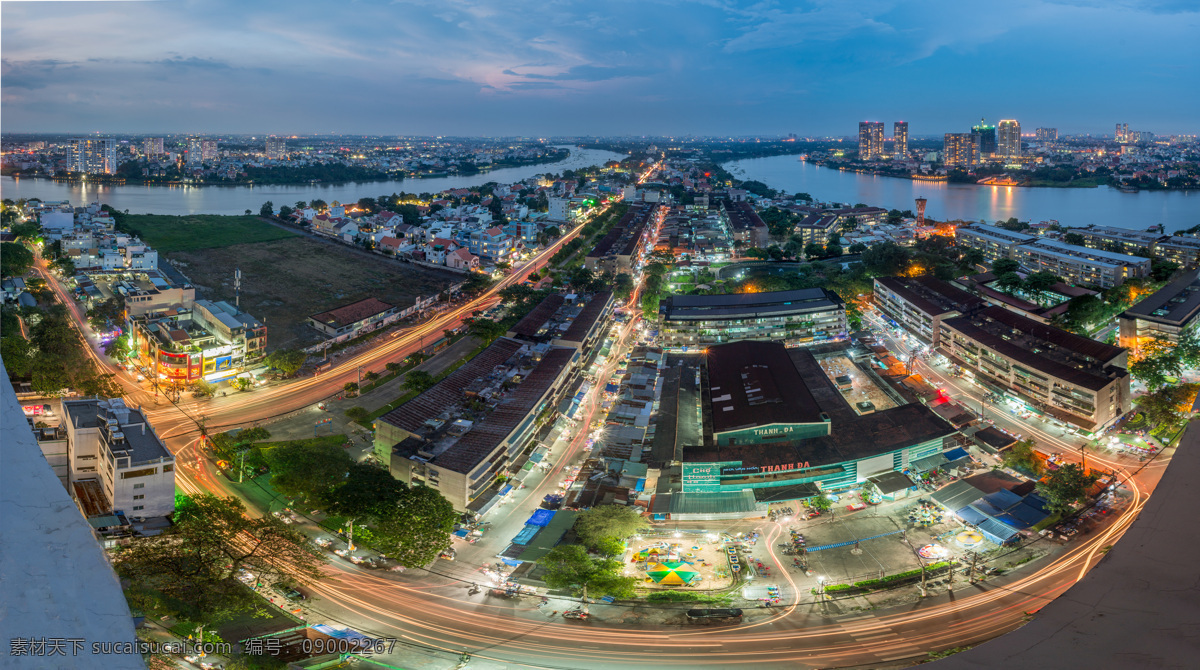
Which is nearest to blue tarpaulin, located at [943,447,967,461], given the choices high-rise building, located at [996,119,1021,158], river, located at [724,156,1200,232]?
river, located at [724,156,1200,232]

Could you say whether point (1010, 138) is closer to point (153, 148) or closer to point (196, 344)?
point (196, 344)

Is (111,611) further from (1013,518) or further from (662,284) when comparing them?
(662,284)

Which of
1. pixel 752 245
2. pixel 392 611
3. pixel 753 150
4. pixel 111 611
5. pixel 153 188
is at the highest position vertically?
pixel 753 150

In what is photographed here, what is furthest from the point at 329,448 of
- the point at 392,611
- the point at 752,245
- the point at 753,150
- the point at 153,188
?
the point at 753,150

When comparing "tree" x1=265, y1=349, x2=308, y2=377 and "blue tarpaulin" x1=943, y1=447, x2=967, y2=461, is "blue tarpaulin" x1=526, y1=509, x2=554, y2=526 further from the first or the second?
"tree" x1=265, y1=349, x2=308, y2=377

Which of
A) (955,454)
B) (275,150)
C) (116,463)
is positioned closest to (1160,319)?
(955,454)

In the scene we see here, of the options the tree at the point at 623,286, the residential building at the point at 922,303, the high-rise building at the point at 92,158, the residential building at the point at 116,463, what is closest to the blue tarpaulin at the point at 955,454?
the residential building at the point at 922,303
